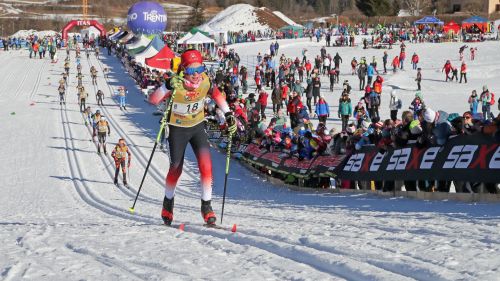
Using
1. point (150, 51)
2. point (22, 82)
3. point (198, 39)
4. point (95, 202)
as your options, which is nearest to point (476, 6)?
point (198, 39)

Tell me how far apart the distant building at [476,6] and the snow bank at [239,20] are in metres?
26.4

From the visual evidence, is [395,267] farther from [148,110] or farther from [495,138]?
[148,110]

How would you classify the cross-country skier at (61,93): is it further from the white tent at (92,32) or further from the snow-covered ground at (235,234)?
the white tent at (92,32)

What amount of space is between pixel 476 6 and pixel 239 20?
1179 inches

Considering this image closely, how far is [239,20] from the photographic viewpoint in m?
81.6

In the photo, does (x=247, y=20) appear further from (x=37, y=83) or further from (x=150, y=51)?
(x=37, y=83)

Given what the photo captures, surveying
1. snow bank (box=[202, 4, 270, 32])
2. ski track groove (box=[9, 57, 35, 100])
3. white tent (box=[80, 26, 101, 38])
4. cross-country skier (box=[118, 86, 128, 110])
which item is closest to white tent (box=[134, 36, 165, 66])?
ski track groove (box=[9, 57, 35, 100])

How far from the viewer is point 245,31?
258 feet

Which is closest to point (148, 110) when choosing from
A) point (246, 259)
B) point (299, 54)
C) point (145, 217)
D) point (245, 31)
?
point (299, 54)

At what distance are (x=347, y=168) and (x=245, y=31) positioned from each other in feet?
215

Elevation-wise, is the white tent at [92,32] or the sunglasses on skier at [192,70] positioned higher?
the white tent at [92,32]

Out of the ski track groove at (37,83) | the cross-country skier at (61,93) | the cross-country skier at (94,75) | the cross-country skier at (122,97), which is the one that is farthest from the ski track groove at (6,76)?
the cross-country skier at (122,97)

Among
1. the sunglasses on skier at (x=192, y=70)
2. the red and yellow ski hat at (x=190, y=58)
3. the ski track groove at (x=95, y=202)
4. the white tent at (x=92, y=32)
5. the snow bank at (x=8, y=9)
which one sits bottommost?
the ski track groove at (x=95, y=202)

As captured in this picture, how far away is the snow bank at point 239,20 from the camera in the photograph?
7944 cm
